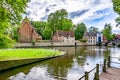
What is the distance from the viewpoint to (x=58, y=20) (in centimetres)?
11900

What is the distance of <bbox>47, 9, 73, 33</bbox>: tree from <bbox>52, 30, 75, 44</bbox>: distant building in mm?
3397

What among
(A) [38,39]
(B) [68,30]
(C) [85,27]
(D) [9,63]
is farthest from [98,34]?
(D) [9,63]

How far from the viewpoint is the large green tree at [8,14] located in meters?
26.2

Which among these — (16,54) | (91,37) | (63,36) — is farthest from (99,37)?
(16,54)

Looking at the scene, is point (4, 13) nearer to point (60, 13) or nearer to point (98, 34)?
point (60, 13)

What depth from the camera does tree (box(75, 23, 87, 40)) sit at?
14904cm

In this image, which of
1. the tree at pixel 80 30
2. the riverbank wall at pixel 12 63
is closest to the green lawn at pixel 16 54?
the riverbank wall at pixel 12 63

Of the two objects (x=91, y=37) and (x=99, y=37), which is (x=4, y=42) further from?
(x=99, y=37)

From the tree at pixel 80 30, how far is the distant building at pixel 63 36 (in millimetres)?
16112

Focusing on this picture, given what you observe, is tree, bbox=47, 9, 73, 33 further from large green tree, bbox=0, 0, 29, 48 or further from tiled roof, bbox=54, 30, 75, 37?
large green tree, bbox=0, 0, 29, 48

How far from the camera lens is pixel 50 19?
394 feet

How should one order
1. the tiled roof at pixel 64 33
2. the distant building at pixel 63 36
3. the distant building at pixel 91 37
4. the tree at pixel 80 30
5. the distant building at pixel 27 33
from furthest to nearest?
the distant building at pixel 91 37 → the tree at pixel 80 30 → the distant building at pixel 63 36 → the tiled roof at pixel 64 33 → the distant building at pixel 27 33

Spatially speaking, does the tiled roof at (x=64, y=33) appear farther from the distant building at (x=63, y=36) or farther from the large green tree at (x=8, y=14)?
the large green tree at (x=8, y=14)

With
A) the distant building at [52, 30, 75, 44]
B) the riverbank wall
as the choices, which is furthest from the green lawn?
the distant building at [52, 30, 75, 44]
